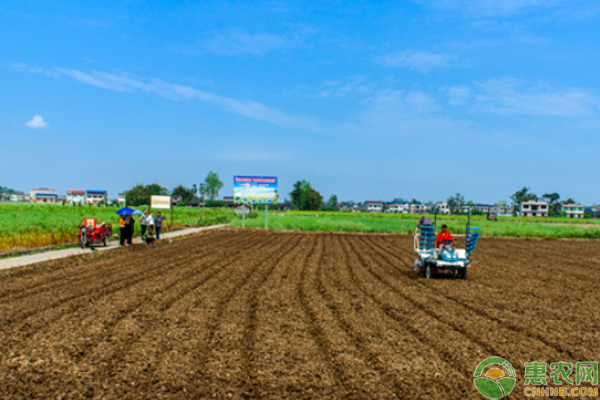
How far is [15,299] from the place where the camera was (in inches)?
360

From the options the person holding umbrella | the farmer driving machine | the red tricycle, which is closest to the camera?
the farmer driving machine

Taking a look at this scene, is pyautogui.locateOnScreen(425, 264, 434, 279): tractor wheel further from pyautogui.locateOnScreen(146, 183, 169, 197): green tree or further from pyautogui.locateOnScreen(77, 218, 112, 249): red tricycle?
pyautogui.locateOnScreen(146, 183, 169, 197): green tree

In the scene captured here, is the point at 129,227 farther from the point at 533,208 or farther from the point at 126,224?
the point at 533,208

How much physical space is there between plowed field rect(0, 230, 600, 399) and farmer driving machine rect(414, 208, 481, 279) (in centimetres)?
43

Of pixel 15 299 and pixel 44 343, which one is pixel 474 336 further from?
pixel 15 299

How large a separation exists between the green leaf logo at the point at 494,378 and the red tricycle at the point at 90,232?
18936mm

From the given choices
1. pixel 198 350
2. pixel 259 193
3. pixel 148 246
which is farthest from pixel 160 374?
pixel 259 193

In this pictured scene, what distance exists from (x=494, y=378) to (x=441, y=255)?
7.14m

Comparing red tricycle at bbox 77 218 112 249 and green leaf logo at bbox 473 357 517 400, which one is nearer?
green leaf logo at bbox 473 357 517 400

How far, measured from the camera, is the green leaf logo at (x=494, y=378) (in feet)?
16.1

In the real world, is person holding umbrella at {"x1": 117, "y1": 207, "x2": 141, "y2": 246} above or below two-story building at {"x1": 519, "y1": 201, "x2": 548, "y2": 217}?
below

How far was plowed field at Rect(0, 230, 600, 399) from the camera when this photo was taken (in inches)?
197

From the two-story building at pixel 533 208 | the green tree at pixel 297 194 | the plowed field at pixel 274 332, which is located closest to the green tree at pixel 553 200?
the two-story building at pixel 533 208

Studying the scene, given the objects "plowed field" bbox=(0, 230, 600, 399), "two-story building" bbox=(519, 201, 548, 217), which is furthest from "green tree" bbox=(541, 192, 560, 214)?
"plowed field" bbox=(0, 230, 600, 399)
